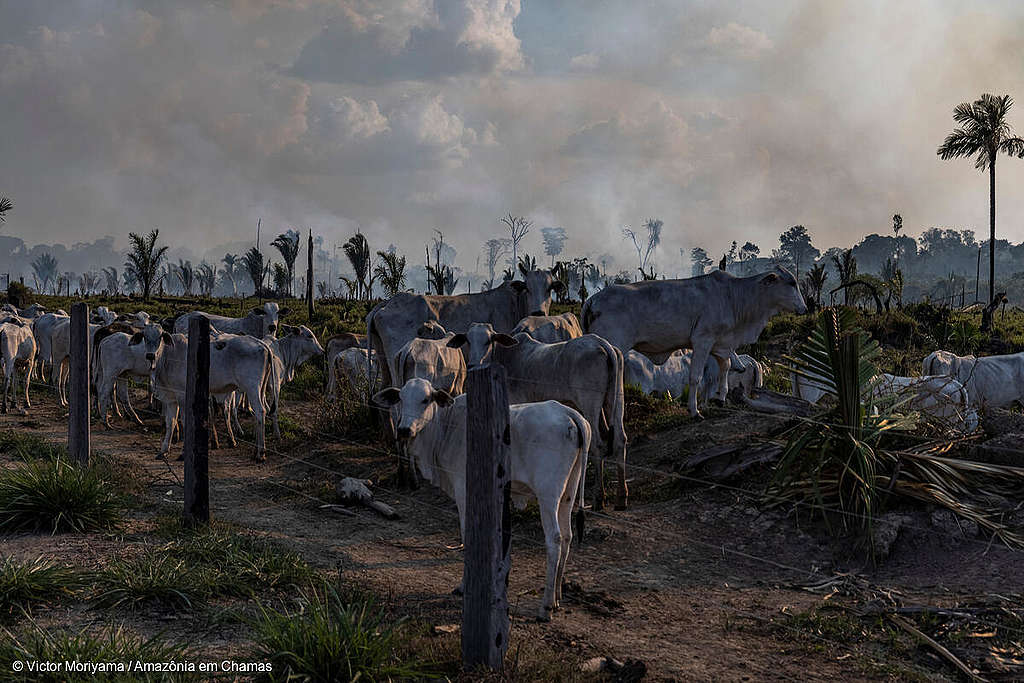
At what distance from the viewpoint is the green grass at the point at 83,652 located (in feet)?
13.2

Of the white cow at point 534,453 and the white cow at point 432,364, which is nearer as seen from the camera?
the white cow at point 534,453

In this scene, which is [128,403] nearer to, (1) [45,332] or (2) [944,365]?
(1) [45,332]

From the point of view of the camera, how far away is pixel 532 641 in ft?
16.9

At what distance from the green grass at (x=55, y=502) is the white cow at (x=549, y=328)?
235 inches

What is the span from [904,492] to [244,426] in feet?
36.8

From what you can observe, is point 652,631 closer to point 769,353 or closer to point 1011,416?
A: point 1011,416

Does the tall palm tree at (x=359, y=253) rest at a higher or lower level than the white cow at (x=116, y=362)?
higher

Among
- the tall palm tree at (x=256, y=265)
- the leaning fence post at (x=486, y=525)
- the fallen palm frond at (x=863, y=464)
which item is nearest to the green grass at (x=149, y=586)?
the leaning fence post at (x=486, y=525)

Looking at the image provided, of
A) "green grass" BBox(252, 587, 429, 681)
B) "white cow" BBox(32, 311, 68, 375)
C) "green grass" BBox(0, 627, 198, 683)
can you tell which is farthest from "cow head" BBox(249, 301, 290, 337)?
"green grass" BBox(252, 587, 429, 681)

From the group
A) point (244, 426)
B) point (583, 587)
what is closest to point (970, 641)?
point (583, 587)

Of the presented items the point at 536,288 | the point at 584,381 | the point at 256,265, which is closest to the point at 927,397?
the point at 584,381

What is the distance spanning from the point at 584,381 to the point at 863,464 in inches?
121

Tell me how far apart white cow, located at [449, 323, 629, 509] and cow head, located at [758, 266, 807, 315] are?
4.25 metres

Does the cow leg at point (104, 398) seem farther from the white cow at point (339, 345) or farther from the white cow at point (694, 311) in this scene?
the white cow at point (694, 311)
